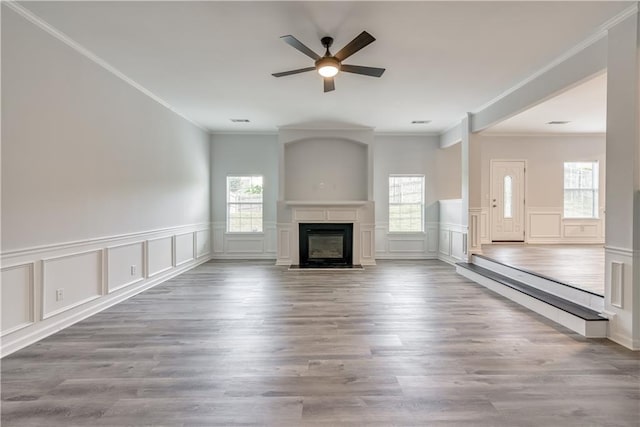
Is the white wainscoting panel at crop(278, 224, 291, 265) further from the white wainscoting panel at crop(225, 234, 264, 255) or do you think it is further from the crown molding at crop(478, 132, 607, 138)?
the crown molding at crop(478, 132, 607, 138)

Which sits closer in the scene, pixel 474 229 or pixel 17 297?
pixel 17 297

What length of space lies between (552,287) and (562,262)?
1690 mm

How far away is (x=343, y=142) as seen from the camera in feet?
24.8

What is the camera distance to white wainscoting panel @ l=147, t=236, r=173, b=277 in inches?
198

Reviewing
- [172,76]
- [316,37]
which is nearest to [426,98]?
[316,37]

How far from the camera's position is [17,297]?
9.24ft

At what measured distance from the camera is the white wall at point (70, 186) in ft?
9.14

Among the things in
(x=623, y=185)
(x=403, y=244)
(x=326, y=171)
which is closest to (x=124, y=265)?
(x=326, y=171)

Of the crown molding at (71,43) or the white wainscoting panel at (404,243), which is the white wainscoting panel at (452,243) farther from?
the crown molding at (71,43)

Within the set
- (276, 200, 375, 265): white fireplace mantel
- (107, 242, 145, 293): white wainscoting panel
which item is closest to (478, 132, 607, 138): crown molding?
(276, 200, 375, 265): white fireplace mantel

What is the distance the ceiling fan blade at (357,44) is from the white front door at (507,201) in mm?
6275

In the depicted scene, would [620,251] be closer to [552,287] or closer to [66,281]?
[552,287]

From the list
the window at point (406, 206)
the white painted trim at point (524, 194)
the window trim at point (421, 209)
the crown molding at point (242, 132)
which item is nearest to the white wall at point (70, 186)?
the crown molding at point (242, 132)

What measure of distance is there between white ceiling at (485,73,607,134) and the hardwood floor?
134 inches
